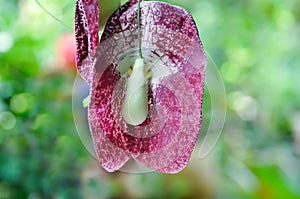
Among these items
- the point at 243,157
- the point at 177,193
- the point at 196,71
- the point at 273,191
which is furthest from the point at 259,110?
the point at 196,71

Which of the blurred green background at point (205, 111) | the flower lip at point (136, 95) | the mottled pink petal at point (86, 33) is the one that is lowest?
the blurred green background at point (205, 111)

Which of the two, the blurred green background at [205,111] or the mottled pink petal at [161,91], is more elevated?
the mottled pink petal at [161,91]

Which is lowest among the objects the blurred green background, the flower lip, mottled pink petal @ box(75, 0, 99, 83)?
the blurred green background

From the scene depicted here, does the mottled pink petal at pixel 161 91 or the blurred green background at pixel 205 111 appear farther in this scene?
the blurred green background at pixel 205 111

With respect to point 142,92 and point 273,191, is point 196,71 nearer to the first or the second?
point 142,92

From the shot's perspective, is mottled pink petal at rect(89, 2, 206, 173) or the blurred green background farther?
the blurred green background
